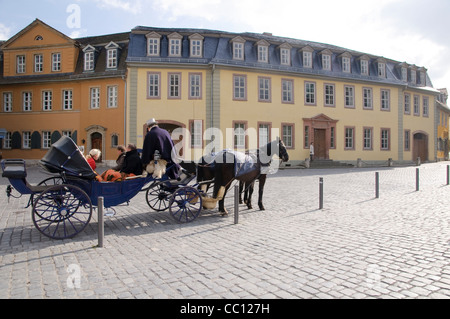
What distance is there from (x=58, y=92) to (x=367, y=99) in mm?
27098

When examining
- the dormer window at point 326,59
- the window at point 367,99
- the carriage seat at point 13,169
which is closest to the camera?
the carriage seat at point 13,169

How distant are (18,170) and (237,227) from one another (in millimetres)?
3866

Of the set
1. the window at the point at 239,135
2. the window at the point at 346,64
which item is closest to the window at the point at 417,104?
the window at the point at 346,64

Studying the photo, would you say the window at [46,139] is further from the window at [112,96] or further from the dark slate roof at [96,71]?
the window at [112,96]

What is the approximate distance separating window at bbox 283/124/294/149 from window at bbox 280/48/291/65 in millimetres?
5218

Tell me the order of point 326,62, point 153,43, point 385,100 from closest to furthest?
point 153,43, point 326,62, point 385,100

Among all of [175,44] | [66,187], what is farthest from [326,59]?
[66,187]

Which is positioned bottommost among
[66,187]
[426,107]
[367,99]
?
[66,187]

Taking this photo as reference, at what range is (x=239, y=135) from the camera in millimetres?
25031

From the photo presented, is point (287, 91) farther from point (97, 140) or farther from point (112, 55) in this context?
point (97, 140)

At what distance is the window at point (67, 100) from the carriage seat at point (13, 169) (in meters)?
24.3

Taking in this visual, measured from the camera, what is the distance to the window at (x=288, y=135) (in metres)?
26.8

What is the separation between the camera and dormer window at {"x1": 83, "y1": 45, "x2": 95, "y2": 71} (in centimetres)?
2681

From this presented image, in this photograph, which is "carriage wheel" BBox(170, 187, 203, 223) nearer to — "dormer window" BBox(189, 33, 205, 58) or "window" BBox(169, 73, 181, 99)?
"window" BBox(169, 73, 181, 99)
